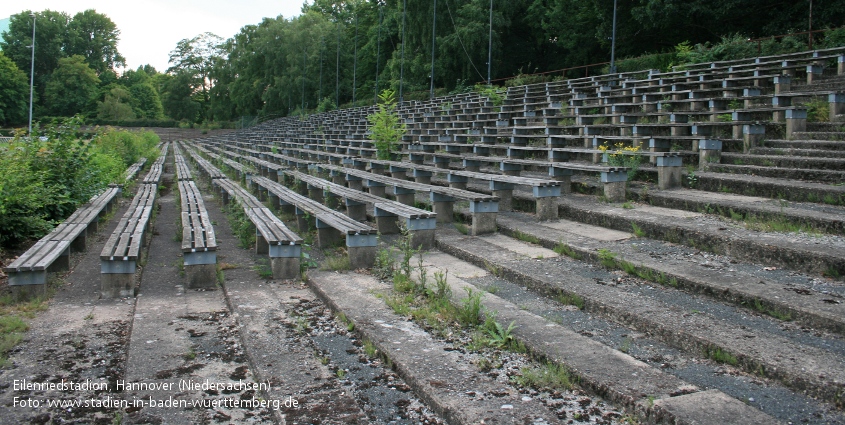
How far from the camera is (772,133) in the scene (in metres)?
9.66

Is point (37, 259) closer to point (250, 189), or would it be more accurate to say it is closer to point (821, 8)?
point (250, 189)

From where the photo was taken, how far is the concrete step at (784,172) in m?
7.32

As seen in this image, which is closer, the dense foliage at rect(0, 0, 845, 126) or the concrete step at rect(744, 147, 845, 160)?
the concrete step at rect(744, 147, 845, 160)

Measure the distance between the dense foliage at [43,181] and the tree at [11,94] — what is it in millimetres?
86346

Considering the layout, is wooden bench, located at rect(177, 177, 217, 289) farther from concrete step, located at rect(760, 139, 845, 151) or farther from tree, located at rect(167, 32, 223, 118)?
tree, located at rect(167, 32, 223, 118)

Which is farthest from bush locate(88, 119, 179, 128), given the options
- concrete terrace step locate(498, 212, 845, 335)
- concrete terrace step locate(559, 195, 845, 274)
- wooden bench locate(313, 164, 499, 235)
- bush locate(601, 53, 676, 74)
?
concrete terrace step locate(498, 212, 845, 335)

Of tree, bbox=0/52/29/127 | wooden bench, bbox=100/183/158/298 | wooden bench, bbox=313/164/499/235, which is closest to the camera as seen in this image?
wooden bench, bbox=100/183/158/298

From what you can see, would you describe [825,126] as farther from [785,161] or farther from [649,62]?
[649,62]

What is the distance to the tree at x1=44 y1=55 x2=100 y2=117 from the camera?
99.1 m

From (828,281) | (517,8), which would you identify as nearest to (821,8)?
(517,8)

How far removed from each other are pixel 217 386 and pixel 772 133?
28.8 feet

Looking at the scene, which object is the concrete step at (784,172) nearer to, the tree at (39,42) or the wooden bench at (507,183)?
the wooden bench at (507,183)

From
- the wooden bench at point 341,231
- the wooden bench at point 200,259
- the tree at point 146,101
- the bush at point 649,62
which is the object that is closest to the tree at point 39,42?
the tree at point 146,101

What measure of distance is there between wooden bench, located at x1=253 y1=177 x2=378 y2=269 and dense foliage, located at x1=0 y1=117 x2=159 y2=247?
11.4 ft
